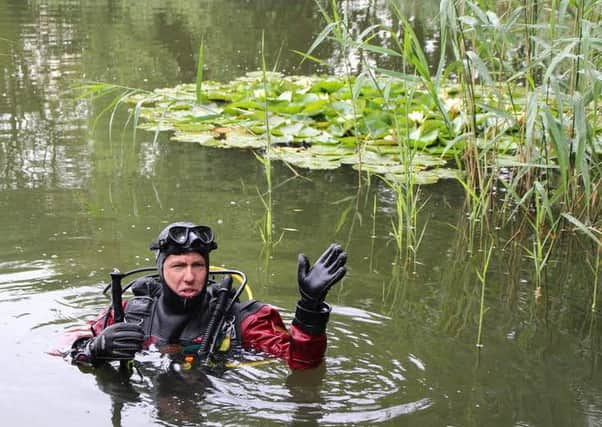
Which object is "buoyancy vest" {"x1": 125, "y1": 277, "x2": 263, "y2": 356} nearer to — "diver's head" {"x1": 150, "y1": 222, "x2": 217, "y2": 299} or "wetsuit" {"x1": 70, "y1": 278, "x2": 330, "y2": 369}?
"wetsuit" {"x1": 70, "y1": 278, "x2": 330, "y2": 369}

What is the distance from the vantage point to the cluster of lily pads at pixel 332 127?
275 inches

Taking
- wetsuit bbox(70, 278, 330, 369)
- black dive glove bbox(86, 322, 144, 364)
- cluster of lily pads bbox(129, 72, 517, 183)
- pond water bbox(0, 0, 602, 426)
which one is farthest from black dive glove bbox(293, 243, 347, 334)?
cluster of lily pads bbox(129, 72, 517, 183)

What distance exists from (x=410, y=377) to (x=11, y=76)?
754 centimetres

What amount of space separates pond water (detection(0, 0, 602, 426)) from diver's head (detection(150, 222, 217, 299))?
337 mm

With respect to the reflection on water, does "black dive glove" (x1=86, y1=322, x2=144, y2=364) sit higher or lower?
higher

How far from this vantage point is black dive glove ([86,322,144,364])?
3379 millimetres

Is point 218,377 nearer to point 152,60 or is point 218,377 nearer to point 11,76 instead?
point 11,76

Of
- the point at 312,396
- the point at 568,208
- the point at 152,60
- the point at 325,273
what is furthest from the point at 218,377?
the point at 152,60

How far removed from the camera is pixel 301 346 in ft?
11.4

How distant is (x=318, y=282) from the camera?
324cm

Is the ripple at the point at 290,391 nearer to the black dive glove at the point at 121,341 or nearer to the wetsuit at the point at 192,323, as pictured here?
the wetsuit at the point at 192,323

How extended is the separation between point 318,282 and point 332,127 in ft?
14.6

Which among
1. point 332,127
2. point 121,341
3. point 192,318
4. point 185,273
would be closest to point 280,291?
point 192,318

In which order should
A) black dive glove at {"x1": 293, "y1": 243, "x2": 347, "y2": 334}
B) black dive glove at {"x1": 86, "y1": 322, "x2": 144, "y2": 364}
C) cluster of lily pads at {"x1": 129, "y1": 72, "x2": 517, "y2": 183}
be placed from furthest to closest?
cluster of lily pads at {"x1": 129, "y1": 72, "x2": 517, "y2": 183}
black dive glove at {"x1": 86, "y1": 322, "x2": 144, "y2": 364}
black dive glove at {"x1": 293, "y1": 243, "x2": 347, "y2": 334}
